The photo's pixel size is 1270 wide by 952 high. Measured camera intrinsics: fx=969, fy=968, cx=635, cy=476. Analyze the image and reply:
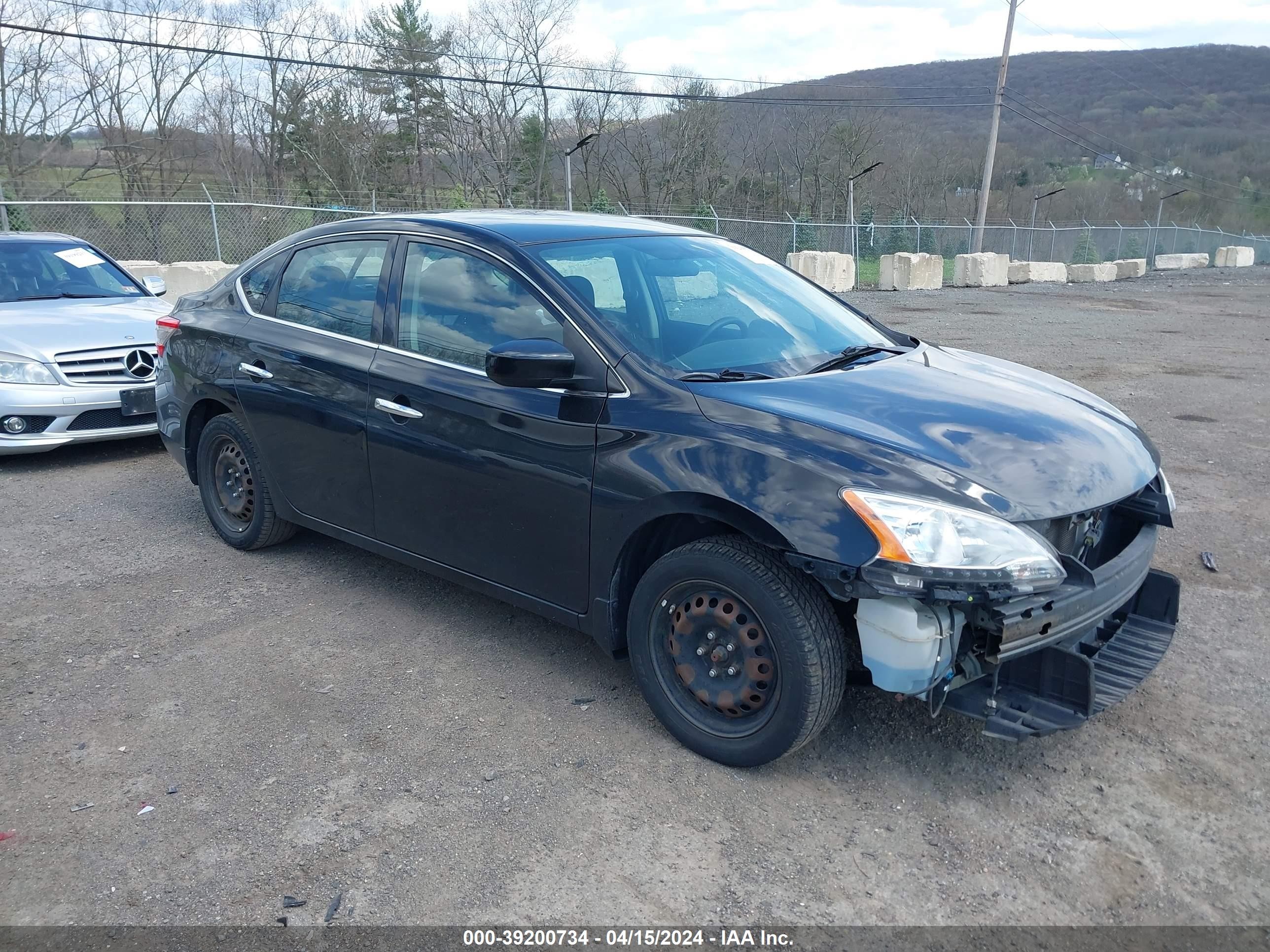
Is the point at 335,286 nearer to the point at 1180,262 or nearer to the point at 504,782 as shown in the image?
the point at 504,782

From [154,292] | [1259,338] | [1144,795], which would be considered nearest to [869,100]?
[1259,338]

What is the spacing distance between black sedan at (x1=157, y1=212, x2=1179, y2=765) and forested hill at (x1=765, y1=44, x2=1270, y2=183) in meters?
78.1

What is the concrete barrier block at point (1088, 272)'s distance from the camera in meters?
→ 32.8

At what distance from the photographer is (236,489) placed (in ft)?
16.5

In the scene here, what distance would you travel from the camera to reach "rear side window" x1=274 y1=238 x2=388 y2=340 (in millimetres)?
4160

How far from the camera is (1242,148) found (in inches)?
3684

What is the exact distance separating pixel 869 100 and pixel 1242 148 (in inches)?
2313

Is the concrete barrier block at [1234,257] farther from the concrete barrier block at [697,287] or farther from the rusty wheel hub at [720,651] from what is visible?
the rusty wheel hub at [720,651]

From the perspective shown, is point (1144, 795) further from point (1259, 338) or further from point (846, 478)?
point (1259, 338)

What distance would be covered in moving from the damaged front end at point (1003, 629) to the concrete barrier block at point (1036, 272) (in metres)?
28.8

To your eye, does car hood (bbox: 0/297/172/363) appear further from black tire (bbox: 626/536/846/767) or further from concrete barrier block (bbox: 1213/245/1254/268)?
concrete barrier block (bbox: 1213/245/1254/268)

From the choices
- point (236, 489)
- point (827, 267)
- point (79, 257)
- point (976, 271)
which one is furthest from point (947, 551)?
point (976, 271)

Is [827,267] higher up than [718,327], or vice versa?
[827,267]

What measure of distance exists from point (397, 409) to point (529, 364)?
2.89 ft
